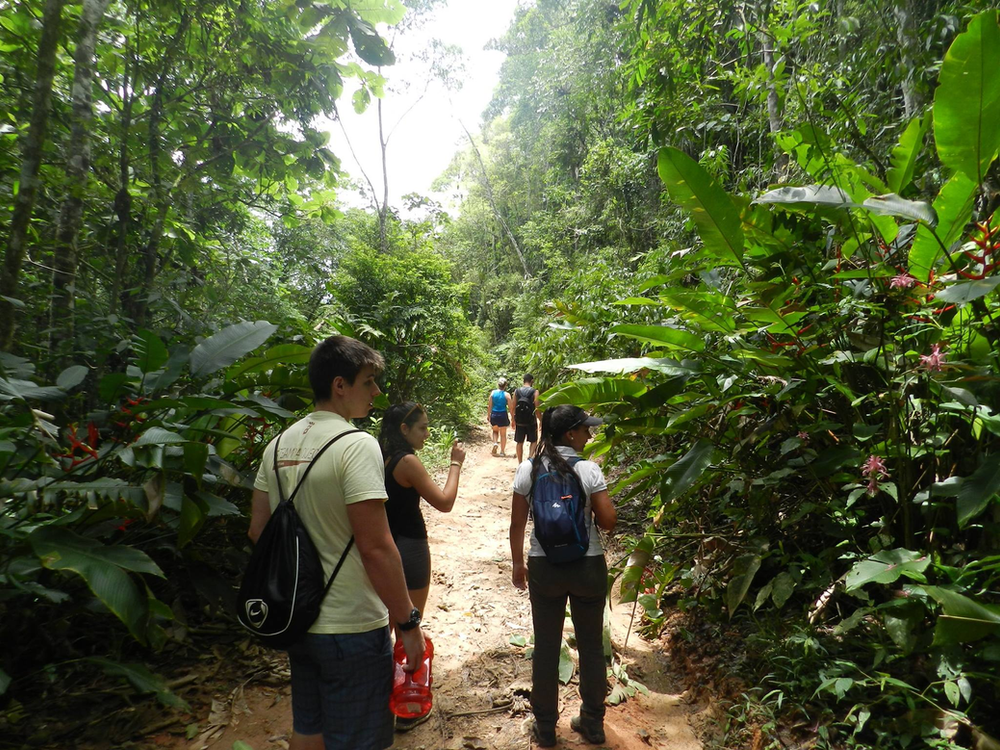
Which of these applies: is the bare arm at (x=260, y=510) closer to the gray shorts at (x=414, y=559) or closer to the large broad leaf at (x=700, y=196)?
the gray shorts at (x=414, y=559)

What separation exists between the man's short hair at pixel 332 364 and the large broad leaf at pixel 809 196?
1811 millimetres

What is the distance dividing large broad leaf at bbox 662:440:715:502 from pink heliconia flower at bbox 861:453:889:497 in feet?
2.03

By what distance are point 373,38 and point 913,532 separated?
4156 millimetres

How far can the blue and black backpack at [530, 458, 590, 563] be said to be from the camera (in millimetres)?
2221

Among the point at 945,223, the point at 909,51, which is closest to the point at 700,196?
the point at 945,223

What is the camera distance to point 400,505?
2686mm

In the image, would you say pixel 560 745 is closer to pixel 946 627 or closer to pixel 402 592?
pixel 402 592

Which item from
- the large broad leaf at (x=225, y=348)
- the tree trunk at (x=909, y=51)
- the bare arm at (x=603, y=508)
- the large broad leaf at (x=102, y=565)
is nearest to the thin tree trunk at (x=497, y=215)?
the tree trunk at (x=909, y=51)

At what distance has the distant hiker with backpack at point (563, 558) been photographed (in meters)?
2.26

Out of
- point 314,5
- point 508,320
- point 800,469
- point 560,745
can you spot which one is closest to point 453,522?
point 560,745

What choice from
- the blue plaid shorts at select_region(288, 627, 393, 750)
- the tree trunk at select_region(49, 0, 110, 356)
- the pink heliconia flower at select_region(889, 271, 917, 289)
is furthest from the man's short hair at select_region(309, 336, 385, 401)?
the tree trunk at select_region(49, 0, 110, 356)

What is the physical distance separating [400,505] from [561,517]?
3.00 feet

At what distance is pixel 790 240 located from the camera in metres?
2.75

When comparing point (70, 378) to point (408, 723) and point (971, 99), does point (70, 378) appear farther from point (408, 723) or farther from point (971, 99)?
point (971, 99)
